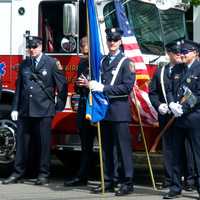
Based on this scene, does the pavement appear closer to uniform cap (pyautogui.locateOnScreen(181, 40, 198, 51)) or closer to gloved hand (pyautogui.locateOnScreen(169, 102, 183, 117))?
gloved hand (pyautogui.locateOnScreen(169, 102, 183, 117))

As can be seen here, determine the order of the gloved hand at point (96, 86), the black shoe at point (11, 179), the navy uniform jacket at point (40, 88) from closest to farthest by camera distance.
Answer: the gloved hand at point (96, 86) < the navy uniform jacket at point (40, 88) < the black shoe at point (11, 179)

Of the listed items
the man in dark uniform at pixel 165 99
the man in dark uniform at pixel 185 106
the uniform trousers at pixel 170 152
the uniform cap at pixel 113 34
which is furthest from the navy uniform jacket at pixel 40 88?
the man in dark uniform at pixel 185 106

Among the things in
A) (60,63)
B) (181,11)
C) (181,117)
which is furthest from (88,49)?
(181,11)

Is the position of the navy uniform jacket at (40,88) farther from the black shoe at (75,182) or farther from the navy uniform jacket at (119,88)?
the black shoe at (75,182)

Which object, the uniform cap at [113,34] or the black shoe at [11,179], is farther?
→ the black shoe at [11,179]

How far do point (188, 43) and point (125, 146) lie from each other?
146 centimetres

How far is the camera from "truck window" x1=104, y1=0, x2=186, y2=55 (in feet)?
31.8

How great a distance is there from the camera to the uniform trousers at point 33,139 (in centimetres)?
959

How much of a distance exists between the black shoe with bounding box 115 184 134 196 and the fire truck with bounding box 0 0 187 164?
68 cm

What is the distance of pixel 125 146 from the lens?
886 cm

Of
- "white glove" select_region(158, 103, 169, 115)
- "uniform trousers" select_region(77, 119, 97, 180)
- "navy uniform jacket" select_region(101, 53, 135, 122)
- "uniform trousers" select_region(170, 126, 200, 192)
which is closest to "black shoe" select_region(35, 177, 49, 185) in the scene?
"uniform trousers" select_region(77, 119, 97, 180)

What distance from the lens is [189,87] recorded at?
27.7 ft

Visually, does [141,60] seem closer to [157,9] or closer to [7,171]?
[157,9]

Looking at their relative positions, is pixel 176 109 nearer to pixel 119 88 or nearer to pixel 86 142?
pixel 119 88
